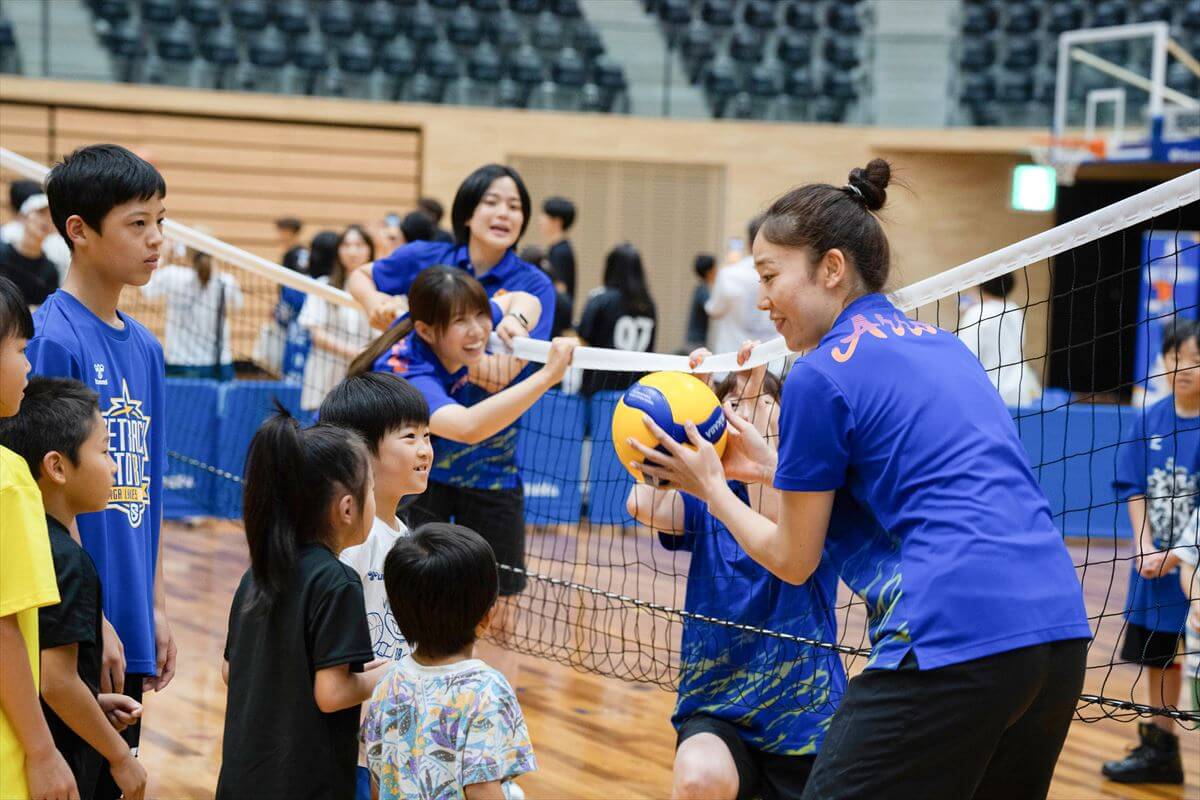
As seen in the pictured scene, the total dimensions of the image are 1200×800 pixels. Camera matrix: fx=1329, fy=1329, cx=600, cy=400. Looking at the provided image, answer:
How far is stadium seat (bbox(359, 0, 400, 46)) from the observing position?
50.7ft

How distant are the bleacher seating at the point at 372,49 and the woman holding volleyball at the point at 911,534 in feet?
44.3

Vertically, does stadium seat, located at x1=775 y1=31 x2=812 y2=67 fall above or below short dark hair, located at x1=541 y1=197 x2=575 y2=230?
above

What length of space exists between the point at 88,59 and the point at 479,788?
13723 millimetres

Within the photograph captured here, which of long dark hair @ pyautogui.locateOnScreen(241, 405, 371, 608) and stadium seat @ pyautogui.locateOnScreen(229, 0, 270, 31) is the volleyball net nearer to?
long dark hair @ pyautogui.locateOnScreen(241, 405, 371, 608)

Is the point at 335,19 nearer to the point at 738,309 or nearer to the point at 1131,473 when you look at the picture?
the point at 738,309

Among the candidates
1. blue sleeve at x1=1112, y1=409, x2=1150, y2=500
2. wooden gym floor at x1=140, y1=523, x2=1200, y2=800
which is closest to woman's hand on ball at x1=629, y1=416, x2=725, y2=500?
wooden gym floor at x1=140, y1=523, x2=1200, y2=800

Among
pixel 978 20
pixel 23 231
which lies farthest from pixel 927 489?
pixel 978 20

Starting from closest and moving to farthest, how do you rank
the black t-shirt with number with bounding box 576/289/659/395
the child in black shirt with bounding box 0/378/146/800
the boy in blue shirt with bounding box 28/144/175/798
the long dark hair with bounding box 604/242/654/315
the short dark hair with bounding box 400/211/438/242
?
1. the child in black shirt with bounding box 0/378/146/800
2. the boy in blue shirt with bounding box 28/144/175/798
3. the short dark hair with bounding box 400/211/438/242
4. the black t-shirt with number with bounding box 576/289/659/395
5. the long dark hair with bounding box 604/242/654/315

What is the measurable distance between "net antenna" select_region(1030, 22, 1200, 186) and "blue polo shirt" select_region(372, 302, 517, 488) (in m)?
11.9

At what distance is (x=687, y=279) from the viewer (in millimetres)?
16938

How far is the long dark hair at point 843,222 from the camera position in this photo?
225cm

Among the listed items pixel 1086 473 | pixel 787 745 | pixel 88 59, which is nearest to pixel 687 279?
pixel 88 59

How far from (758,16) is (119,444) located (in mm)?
15543

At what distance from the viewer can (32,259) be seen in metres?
8.16
